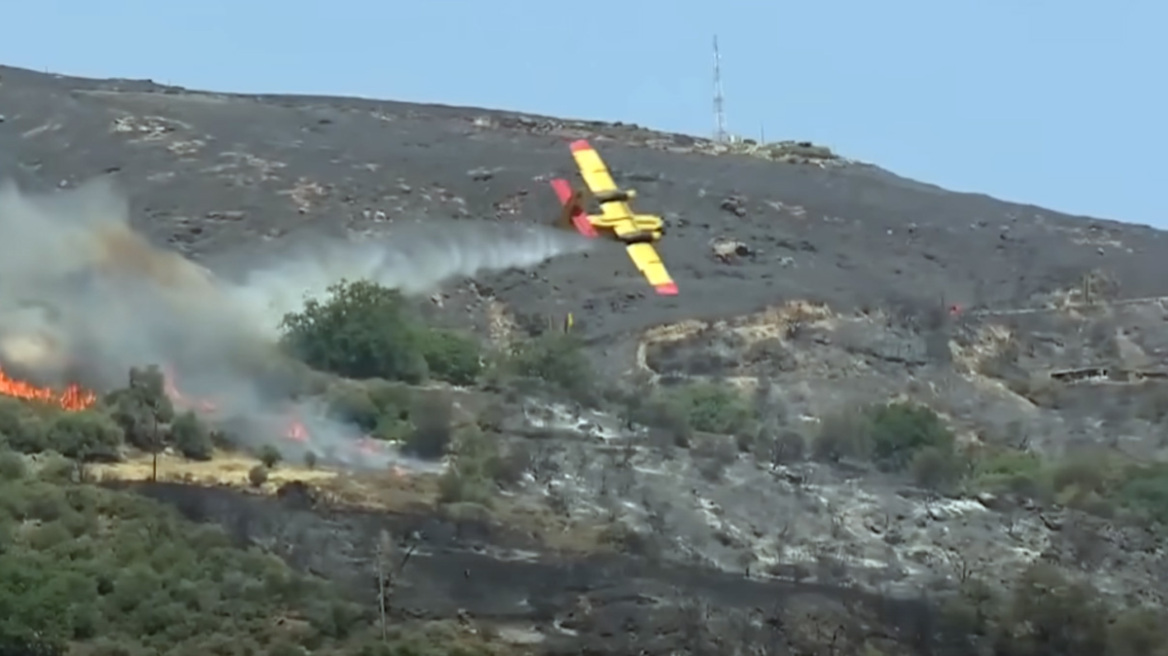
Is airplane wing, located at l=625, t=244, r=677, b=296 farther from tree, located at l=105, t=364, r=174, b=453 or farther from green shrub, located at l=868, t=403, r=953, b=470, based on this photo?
tree, located at l=105, t=364, r=174, b=453

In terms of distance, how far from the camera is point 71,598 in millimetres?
47531

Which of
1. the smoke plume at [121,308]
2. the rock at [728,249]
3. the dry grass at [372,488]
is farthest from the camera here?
the rock at [728,249]

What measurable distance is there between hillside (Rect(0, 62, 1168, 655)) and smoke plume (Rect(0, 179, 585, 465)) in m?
0.15

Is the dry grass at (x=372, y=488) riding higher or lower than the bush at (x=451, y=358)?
lower

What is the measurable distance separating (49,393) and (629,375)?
22.8m

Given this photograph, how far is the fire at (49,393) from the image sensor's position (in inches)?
2680

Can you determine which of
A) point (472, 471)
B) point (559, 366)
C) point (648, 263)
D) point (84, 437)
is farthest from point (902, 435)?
point (84, 437)

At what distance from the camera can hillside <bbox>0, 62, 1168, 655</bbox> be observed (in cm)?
5506

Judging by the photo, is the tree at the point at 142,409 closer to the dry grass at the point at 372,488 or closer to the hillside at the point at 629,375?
the hillside at the point at 629,375

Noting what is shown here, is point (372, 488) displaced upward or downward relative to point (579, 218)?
downward

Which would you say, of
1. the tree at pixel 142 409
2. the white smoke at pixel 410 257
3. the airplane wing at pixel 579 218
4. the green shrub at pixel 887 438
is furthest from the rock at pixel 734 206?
the tree at pixel 142 409

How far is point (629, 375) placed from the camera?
279 ft

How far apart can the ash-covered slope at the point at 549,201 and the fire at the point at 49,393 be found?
25.7 metres

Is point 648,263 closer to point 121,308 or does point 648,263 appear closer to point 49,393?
point 121,308
